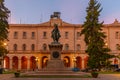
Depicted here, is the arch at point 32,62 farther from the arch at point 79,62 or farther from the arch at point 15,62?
the arch at point 79,62

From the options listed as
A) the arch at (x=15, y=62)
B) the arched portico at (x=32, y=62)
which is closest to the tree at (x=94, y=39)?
the arched portico at (x=32, y=62)

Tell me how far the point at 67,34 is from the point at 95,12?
109 feet

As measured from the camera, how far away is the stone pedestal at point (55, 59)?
48938 mm

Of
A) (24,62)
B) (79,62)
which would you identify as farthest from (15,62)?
(79,62)

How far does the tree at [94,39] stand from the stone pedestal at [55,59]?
17.6 metres

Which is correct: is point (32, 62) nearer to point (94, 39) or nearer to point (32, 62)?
point (32, 62)

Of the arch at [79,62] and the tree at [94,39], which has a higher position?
the tree at [94,39]

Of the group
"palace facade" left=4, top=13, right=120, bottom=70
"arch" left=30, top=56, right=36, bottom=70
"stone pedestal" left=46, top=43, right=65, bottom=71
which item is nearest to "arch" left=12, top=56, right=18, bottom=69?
"palace facade" left=4, top=13, right=120, bottom=70

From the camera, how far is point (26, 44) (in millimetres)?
103500

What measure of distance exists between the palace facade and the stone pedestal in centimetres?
5086

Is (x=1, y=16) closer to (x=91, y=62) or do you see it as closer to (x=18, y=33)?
(x=91, y=62)

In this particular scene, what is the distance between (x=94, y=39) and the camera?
68812mm

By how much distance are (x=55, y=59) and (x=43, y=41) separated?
53.5m

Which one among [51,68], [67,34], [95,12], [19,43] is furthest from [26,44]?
[51,68]
